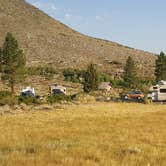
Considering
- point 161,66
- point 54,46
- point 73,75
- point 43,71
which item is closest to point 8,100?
point 161,66

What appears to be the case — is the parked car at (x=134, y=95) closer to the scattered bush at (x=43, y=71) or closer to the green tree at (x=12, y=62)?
the green tree at (x=12, y=62)

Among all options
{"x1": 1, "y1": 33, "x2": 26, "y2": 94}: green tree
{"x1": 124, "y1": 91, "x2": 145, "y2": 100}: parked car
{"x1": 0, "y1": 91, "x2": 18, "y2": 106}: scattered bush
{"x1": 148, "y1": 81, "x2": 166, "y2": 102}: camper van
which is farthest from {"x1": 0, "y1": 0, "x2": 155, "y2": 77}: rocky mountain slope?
{"x1": 0, "y1": 91, "x2": 18, "y2": 106}: scattered bush

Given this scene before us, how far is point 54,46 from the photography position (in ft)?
445

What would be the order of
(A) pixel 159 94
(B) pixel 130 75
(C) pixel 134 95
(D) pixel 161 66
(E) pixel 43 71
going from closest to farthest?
(A) pixel 159 94
(C) pixel 134 95
(B) pixel 130 75
(D) pixel 161 66
(E) pixel 43 71

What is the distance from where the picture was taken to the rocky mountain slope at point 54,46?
4652 inches

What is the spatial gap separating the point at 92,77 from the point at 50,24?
11487 cm

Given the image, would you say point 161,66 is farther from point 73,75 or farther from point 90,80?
point 73,75

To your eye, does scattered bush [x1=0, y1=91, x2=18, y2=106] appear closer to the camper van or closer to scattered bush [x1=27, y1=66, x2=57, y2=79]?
the camper van

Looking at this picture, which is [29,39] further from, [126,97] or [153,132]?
[153,132]

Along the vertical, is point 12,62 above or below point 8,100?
above

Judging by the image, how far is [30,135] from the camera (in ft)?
59.7

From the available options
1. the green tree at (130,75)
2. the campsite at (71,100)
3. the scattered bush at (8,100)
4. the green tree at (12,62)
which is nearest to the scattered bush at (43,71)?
the campsite at (71,100)

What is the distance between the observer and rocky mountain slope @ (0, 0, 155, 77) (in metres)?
118

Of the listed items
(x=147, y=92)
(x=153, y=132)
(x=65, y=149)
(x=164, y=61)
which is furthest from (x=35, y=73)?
(x=65, y=149)
